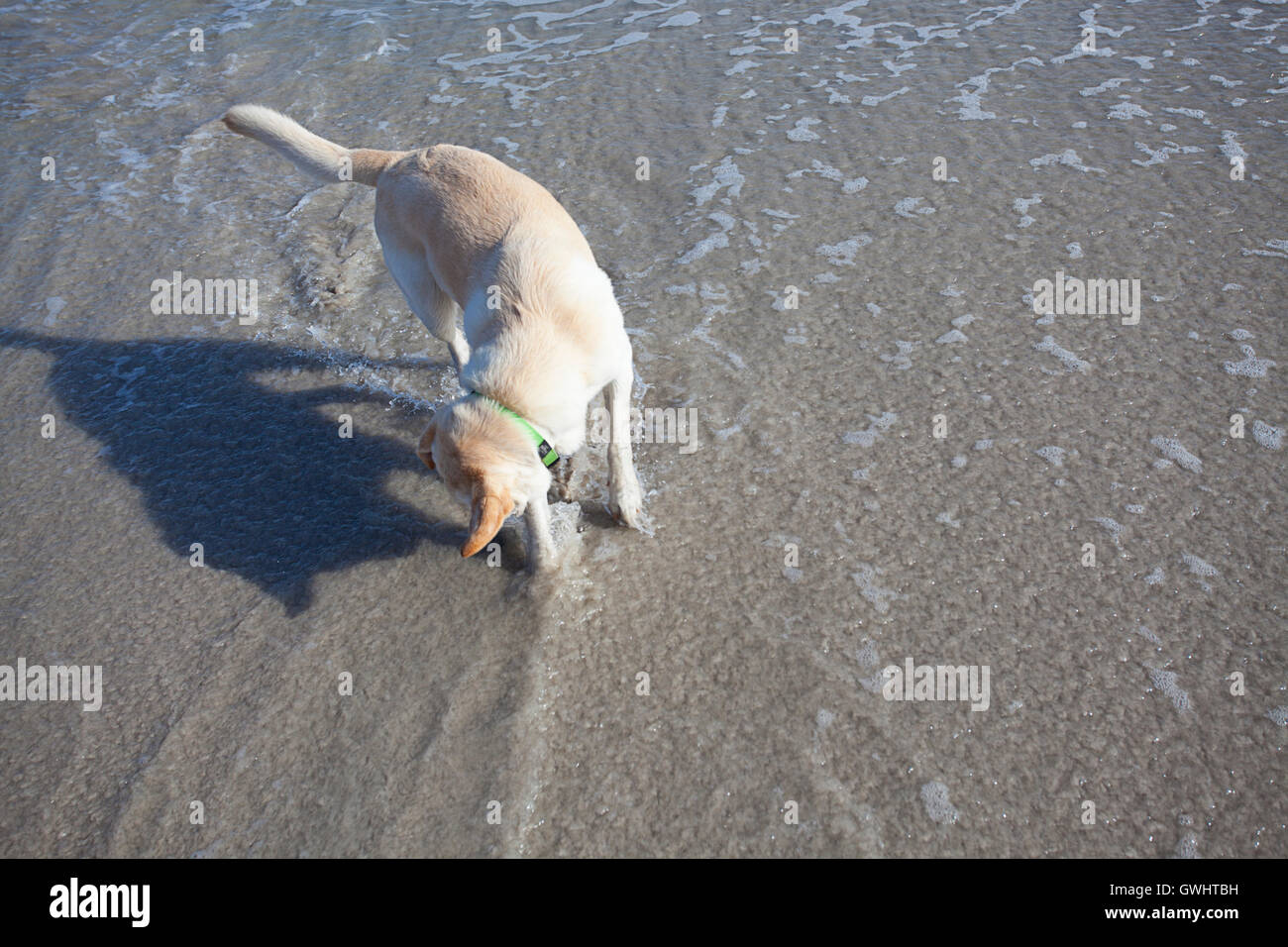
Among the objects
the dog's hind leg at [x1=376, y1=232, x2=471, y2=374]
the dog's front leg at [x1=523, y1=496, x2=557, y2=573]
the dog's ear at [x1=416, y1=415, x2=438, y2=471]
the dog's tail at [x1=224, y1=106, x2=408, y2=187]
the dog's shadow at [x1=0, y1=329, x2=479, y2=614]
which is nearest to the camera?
the dog's ear at [x1=416, y1=415, x2=438, y2=471]

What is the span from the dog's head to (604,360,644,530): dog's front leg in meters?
0.62

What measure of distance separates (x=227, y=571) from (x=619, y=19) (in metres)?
7.45

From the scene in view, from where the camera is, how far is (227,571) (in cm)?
363

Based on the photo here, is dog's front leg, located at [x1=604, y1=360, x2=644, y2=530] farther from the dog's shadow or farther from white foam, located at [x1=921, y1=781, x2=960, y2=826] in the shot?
white foam, located at [x1=921, y1=781, x2=960, y2=826]

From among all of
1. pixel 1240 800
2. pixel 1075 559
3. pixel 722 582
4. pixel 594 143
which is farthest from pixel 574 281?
pixel 594 143

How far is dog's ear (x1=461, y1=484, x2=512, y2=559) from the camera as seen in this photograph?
260 centimetres

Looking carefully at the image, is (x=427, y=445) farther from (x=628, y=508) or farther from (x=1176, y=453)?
(x=1176, y=453)

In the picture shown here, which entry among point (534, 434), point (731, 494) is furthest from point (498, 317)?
point (731, 494)

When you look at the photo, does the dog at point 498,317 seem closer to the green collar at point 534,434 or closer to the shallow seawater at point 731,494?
the green collar at point 534,434

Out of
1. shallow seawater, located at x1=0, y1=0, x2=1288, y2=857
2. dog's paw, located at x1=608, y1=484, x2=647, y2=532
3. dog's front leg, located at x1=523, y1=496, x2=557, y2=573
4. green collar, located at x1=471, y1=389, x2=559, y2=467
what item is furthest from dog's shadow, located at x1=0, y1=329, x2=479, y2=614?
green collar, located at x1=471, y1=389, x2=559, y2=467

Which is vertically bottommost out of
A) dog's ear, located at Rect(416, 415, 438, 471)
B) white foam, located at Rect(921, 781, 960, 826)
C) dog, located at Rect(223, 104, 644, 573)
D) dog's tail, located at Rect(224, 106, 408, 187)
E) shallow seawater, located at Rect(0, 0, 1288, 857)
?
white foam, located at Rect(921, 781, 960, 826)

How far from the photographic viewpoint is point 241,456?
427 cm

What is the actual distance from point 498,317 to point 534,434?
546mm

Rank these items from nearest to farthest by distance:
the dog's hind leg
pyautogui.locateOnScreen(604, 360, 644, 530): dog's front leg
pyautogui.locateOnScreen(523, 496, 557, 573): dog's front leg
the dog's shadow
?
pyautogui.locateOnScreen(523, 496, 557, 573): dog's front leg → pyautogui.locateOnScreen(604, 360, 644, 530): dog's front leg → the dog's shadow → the dog's hind leg
